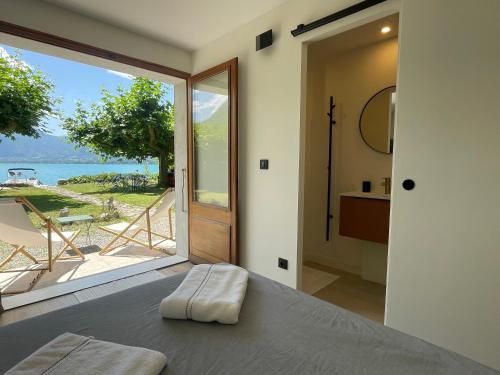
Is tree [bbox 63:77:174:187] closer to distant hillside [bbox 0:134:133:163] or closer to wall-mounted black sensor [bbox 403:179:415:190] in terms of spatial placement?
distant hillside [bbox 0:134:133:163]

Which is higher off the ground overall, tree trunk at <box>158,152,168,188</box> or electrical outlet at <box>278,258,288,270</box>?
tree trunk at <box>158,152,168,188</box>

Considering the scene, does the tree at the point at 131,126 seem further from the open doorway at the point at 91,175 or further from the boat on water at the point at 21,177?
the boat on water at the point at 21,177

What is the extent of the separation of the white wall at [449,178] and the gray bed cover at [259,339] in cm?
81

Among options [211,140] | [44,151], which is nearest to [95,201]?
[44,151]

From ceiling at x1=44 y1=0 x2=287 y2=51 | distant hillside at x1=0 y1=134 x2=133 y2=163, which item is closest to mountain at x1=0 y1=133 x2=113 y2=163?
distant hillside at x1=0 y1=134 x2=133 y2=163

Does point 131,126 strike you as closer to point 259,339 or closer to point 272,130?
point 272,130

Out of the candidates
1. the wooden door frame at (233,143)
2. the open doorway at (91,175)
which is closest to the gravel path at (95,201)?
the open doorway at (91,175)

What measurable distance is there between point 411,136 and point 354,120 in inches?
55.7

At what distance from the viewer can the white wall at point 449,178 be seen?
1323mm

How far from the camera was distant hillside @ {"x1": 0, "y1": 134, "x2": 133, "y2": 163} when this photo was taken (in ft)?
13.8

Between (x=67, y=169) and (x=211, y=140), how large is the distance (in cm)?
430

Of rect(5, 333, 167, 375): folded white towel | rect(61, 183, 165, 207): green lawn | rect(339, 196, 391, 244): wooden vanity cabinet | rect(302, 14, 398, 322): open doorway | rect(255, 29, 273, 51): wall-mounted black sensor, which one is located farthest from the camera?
rect(61, 183, 165, 207): green lawn

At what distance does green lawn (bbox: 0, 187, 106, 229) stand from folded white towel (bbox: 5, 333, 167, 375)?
15.8 ft

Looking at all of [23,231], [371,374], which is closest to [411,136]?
[371,374]
